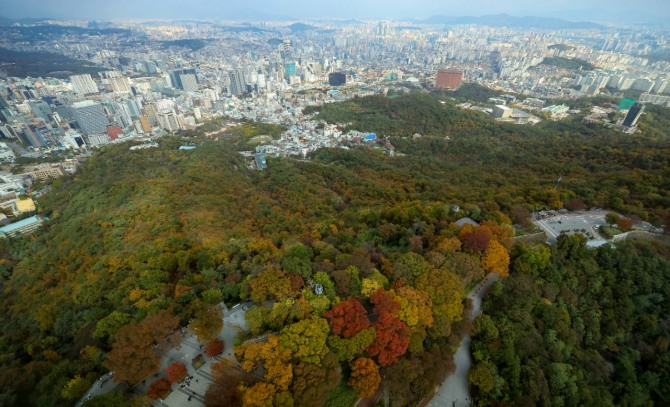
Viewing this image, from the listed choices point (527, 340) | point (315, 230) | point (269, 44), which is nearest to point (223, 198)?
point (315, 230)

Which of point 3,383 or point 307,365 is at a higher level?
point 307,365

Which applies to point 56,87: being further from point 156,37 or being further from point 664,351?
point 664,351

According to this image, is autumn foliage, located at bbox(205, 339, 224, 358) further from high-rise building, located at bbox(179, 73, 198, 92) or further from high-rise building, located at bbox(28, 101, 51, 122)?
high-rise building, located at bbox(179, 73, 198, 92)

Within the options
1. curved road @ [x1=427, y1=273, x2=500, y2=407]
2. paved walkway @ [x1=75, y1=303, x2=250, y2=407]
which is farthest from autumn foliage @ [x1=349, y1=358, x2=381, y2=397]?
paved walkway @ [x1=75, y1=303, x2=250, y2=407]

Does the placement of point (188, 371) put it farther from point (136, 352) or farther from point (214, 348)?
point (136, 352)

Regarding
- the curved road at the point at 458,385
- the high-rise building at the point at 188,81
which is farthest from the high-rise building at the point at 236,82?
the curved road at the point at 458,385
